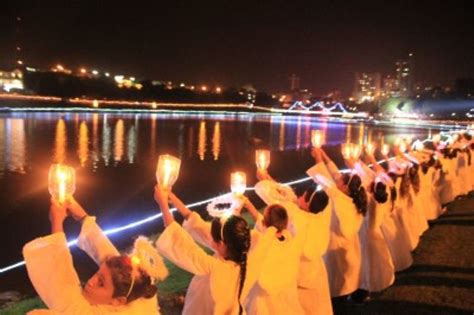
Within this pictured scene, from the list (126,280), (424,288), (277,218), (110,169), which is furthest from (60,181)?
(110,169)

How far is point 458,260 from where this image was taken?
8.26 metres

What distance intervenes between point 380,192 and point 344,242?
87 cm

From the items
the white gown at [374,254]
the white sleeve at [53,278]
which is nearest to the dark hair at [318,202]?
the white gown at [374,254]

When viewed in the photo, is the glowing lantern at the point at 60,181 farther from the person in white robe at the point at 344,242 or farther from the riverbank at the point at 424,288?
the person in white robe at the point at 344,242

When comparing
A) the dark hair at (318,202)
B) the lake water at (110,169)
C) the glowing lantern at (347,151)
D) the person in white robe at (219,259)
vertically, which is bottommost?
the lake water at (110,169)

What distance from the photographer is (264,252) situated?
14.5 ft

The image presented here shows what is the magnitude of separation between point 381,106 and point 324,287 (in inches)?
4826

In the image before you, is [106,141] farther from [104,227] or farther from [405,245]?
[405,245]

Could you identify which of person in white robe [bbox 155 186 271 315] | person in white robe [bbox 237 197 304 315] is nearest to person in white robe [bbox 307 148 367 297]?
person in white robe [bbox 237 197 304 315]

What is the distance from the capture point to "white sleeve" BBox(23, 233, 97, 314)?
3123 millimetres

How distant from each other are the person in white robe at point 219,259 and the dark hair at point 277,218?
339mm

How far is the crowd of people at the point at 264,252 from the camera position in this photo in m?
3.17

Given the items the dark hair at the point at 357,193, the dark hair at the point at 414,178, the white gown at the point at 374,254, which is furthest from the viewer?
the dark hair at the point at 414,178

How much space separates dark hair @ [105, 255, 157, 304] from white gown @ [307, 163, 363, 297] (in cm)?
321
